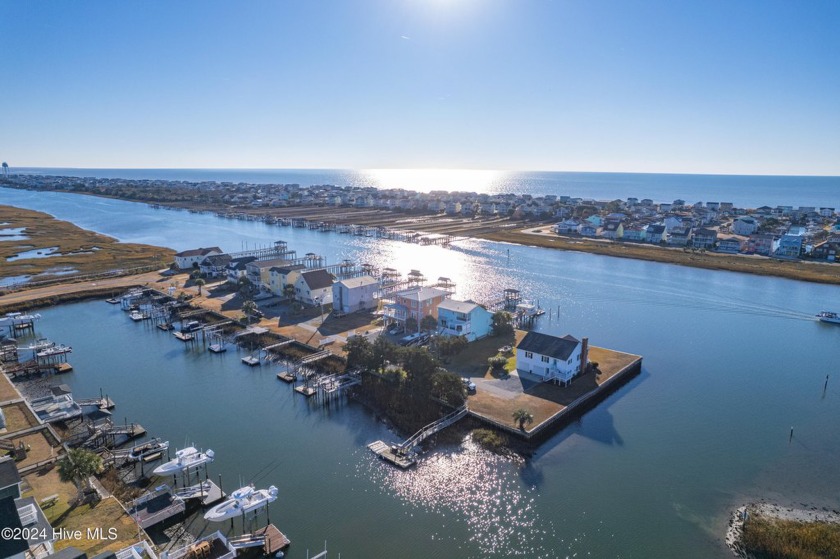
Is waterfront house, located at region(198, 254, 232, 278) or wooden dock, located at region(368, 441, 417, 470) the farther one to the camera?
waterfront house, located at region(198, 254, 232, 278)

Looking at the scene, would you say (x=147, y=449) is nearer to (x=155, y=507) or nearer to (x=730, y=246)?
(x=155, y=507)

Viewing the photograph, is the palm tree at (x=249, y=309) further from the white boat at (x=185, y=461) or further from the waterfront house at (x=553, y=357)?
the waterfront house at (x=553, y=357)

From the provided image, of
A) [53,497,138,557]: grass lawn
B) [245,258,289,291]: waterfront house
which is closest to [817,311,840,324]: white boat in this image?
[245,258,289,291]: waterfront house

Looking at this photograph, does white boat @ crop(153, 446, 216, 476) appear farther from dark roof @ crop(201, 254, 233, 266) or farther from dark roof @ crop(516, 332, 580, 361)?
dark roof @ crop(201, 254, 233, 266)

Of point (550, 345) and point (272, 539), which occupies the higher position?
point (550, 345)

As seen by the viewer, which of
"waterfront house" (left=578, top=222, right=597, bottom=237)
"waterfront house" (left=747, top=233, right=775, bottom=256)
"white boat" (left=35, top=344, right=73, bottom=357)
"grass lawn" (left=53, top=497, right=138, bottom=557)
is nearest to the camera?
"grass lawn" (left=53, top=497, right=138, bottom=557)

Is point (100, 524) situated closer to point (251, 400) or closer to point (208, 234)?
point (251, 400)

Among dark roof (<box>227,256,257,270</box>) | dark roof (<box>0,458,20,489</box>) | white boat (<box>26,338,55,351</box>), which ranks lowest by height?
white boat (<box>26,338,55,351</box>)

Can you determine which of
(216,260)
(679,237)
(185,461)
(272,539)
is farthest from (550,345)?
(679,237)
